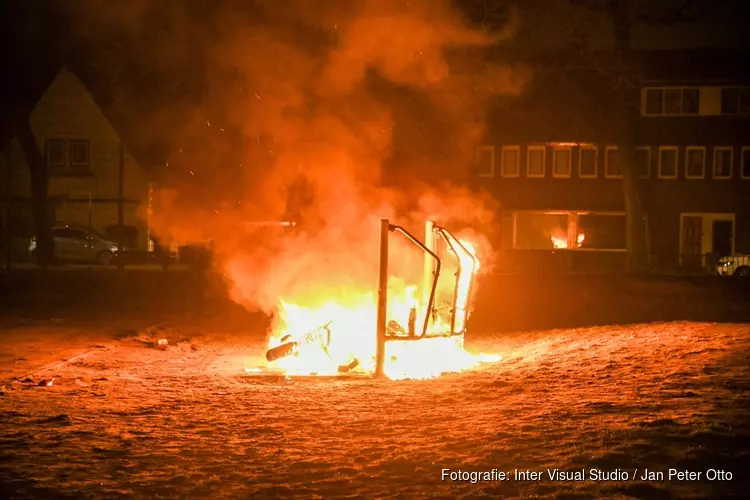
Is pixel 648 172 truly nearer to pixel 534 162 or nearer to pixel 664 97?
pixel 664 97

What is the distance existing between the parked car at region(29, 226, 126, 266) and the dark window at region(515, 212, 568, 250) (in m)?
20.4

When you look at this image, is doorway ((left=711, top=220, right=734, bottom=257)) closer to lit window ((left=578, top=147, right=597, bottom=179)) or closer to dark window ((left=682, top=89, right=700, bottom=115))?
dark window ((left=682, top=89, right=700, bottom=115))

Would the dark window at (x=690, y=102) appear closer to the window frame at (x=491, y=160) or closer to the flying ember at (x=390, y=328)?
the window frame at (x=491, y=160)

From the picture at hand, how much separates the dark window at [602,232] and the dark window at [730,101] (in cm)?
721

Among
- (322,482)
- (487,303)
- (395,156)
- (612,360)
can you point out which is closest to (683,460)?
(322,482)

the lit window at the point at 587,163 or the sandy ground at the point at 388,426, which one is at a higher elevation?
the lit window at the point at 587,163

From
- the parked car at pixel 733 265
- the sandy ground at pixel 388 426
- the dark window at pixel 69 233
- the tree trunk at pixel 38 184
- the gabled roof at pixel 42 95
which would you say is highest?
the gabled roof at pixel 42 95

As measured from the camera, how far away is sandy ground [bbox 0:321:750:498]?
20.8ft

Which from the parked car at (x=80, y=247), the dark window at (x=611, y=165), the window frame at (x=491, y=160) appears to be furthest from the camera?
the window frame at (x=491, y=160)

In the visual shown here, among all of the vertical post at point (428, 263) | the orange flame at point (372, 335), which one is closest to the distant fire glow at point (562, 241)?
the orange flame at point (372, 335)

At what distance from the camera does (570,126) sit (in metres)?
42.4

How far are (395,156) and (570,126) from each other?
1433 cm

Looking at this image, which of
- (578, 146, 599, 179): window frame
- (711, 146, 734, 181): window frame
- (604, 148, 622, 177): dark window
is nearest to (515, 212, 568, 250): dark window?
(578, 146, 599, 179): window frame

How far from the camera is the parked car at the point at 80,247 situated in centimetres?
3566
